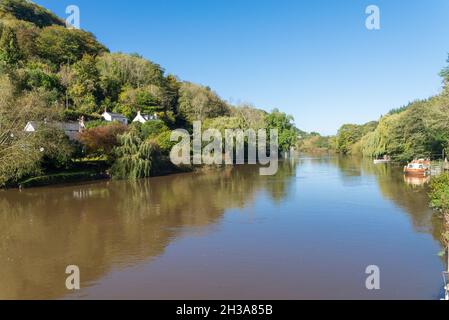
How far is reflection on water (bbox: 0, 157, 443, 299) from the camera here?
10.5m

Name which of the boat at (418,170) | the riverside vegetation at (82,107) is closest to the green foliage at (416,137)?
the boat at (418,170)

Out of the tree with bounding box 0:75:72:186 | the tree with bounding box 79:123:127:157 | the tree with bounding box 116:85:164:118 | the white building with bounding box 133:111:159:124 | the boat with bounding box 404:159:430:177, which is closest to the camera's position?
the tree with bounding box 0:75:72:186

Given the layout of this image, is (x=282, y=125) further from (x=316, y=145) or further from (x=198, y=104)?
(x=316, y=145)

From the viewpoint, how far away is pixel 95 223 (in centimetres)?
1866

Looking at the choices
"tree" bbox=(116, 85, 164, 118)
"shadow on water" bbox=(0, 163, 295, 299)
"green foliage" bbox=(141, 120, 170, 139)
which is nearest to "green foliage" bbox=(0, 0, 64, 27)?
"tree" bbox=(116, 85, 164, 118)

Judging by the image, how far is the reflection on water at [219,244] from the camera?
10.5 metres

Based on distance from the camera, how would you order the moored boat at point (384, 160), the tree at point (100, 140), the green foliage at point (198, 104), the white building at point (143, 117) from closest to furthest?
the tree at point (100, 140)
the white building at point (143, 117)
the moored boat at point (384, 160)
the green foliage at point (198, 104)

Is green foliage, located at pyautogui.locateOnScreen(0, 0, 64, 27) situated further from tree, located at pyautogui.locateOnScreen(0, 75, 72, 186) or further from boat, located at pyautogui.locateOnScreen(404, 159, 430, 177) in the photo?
boat, located at pyautogui.locateOnScreen(404, 159, 430, 177)

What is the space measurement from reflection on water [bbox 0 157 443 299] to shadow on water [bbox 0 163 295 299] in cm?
6

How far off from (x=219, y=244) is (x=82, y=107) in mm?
48267

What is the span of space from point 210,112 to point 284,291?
68.7m

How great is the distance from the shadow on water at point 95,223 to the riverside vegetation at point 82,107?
315cm

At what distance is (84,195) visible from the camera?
27.2 metres

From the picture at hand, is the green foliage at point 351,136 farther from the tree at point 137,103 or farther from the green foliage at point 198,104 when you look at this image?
the tree at point 137,103
